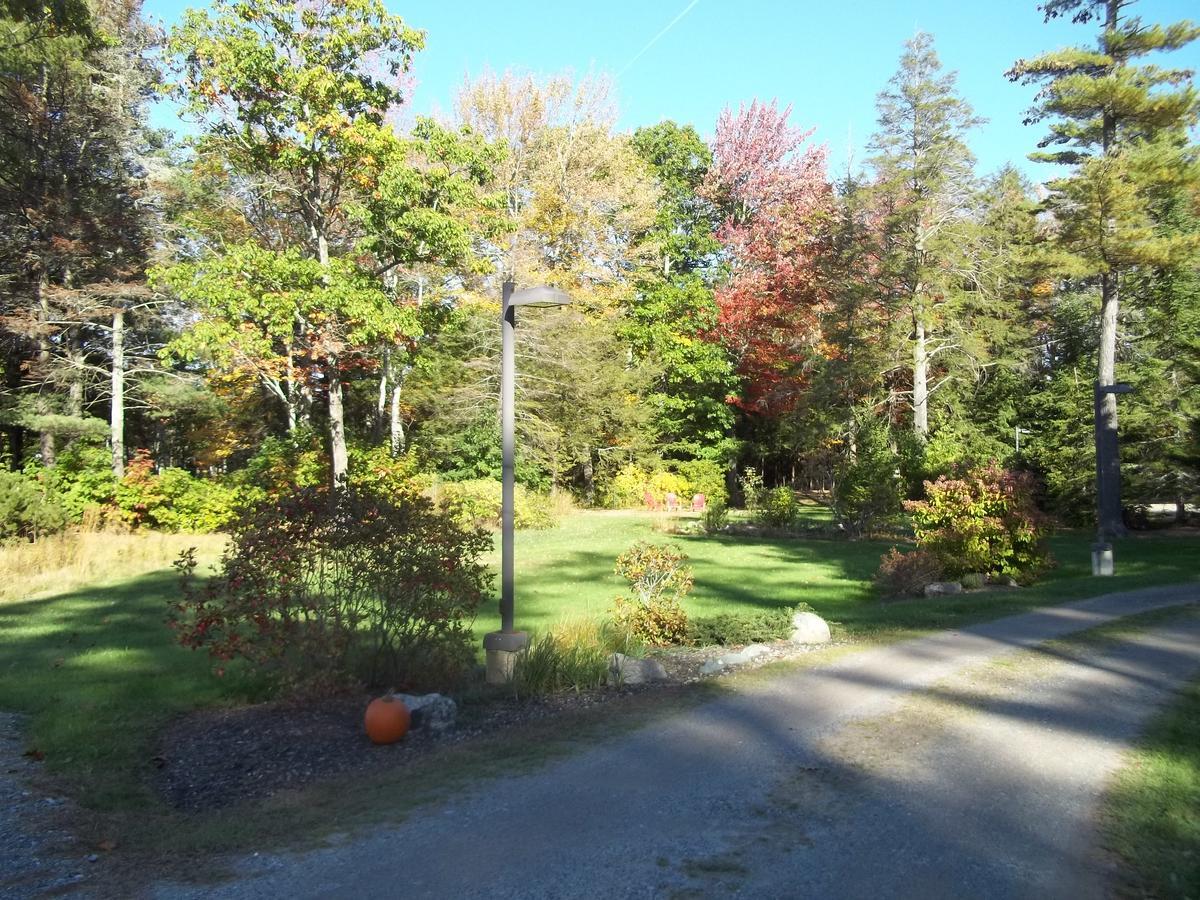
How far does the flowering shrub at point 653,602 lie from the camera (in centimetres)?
887

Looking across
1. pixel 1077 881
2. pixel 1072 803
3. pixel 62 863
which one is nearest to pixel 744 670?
pixel 1072 803

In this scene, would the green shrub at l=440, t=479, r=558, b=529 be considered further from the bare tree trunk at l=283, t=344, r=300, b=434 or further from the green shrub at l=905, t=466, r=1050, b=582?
the green shrub at l=905, t=466, r=1050, b=582

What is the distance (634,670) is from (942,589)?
751 centimetres

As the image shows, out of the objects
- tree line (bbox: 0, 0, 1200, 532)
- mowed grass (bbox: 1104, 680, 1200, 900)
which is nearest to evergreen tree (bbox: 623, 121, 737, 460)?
tree line (bbox: 0, 0, 1200, 532)

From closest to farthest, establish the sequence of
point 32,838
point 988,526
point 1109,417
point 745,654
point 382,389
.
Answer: point 32,838
point 745,654
point 988,526
point 1109,417
point 382,389

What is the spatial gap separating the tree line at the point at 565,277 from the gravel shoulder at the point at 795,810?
11573mm

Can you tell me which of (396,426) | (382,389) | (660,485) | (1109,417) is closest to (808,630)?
(1109,417)

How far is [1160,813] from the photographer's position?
4.20 m

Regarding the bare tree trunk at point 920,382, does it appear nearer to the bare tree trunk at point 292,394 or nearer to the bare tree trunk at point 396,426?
the bare tree trunk at point 396,426

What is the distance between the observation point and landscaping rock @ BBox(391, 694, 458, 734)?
19.9ft

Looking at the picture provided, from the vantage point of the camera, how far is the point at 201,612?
6398 millimetres

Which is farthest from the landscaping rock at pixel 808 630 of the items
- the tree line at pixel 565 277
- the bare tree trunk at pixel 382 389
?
the bare tree trunk at pixel 382 389

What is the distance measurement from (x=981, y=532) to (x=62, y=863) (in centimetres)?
1303

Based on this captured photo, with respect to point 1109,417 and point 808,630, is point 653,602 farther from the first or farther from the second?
point 1109,417
